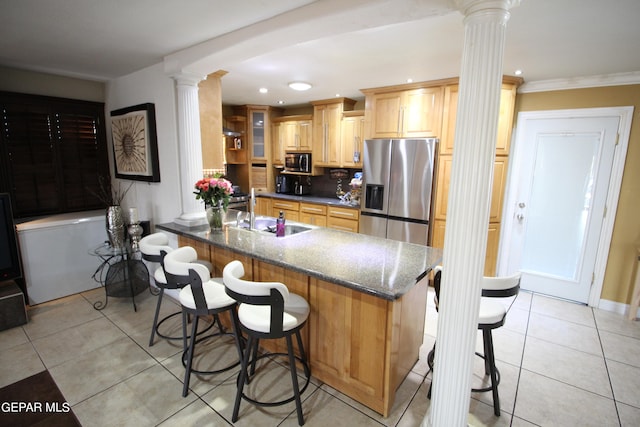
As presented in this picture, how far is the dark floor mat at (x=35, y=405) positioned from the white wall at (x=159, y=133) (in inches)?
65.5

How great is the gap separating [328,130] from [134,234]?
3.08m

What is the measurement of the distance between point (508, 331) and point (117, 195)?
15.6 feet

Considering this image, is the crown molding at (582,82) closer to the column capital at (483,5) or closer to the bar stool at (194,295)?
the column capital at (483,5)

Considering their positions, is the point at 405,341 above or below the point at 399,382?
above

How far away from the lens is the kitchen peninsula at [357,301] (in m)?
1.81

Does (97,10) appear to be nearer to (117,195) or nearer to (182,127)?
(182,127)

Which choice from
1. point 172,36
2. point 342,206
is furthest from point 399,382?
point 172,36

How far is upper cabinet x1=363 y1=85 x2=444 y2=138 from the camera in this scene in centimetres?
366

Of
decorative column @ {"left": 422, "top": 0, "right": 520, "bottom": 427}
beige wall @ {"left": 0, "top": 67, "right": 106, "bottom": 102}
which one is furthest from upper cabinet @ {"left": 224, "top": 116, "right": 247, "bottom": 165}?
decorative column @ {"left": 422, "top": 0, "right": 520, "bottom": 427}

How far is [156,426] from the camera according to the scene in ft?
6.03

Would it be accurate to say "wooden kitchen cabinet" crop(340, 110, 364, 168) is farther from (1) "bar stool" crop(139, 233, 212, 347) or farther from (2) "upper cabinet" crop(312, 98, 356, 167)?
(1) "bar stool" crop(139, 233, 212, 347)

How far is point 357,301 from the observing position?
1.90m

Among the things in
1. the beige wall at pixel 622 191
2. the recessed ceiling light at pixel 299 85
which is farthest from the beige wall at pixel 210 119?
the beige wall at pixel 622 191

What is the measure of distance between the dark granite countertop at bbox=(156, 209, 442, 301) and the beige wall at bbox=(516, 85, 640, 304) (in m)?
2.54
